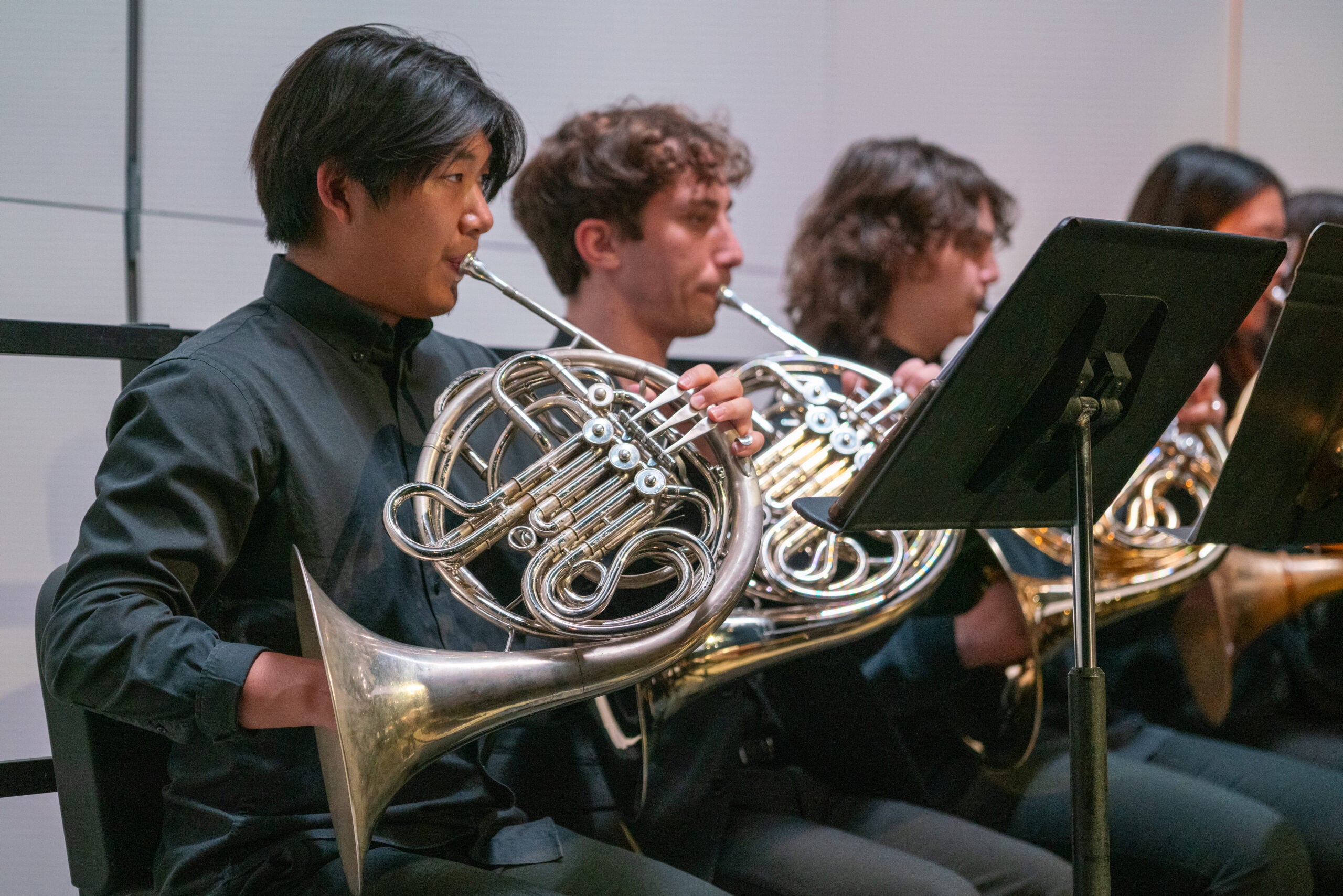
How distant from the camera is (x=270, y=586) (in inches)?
47.4

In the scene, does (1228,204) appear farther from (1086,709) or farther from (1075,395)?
(1086,709)

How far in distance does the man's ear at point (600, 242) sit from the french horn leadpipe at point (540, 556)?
0.57 metres

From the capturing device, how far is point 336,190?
131cm

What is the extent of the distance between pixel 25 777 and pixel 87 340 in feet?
1.77

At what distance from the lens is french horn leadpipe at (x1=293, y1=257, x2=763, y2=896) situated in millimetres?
1021

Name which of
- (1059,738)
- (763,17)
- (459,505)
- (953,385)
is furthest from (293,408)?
(763,17)

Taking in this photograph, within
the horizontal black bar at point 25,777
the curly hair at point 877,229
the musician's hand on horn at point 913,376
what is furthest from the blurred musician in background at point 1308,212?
the horizontal black bar at point 25,777

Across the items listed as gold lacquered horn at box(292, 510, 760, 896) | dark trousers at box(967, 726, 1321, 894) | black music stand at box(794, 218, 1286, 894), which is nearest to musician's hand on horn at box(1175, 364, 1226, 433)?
dark trousers at box(967, 726, 1321, 894)

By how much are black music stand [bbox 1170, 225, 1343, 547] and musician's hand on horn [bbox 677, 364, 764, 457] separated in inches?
22.8

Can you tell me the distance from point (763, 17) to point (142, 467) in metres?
1.92

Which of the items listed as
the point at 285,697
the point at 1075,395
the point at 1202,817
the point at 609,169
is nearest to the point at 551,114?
the point at 609,169

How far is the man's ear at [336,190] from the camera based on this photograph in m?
1.30

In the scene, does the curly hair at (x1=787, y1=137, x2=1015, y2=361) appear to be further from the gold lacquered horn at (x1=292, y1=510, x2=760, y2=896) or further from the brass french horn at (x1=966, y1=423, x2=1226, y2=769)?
the gold lacquered horn at (x1=292, y1=510, x2=760, y2=896)

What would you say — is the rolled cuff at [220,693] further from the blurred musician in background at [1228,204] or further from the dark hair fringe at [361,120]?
the blurred musician in background at [1228,204]
